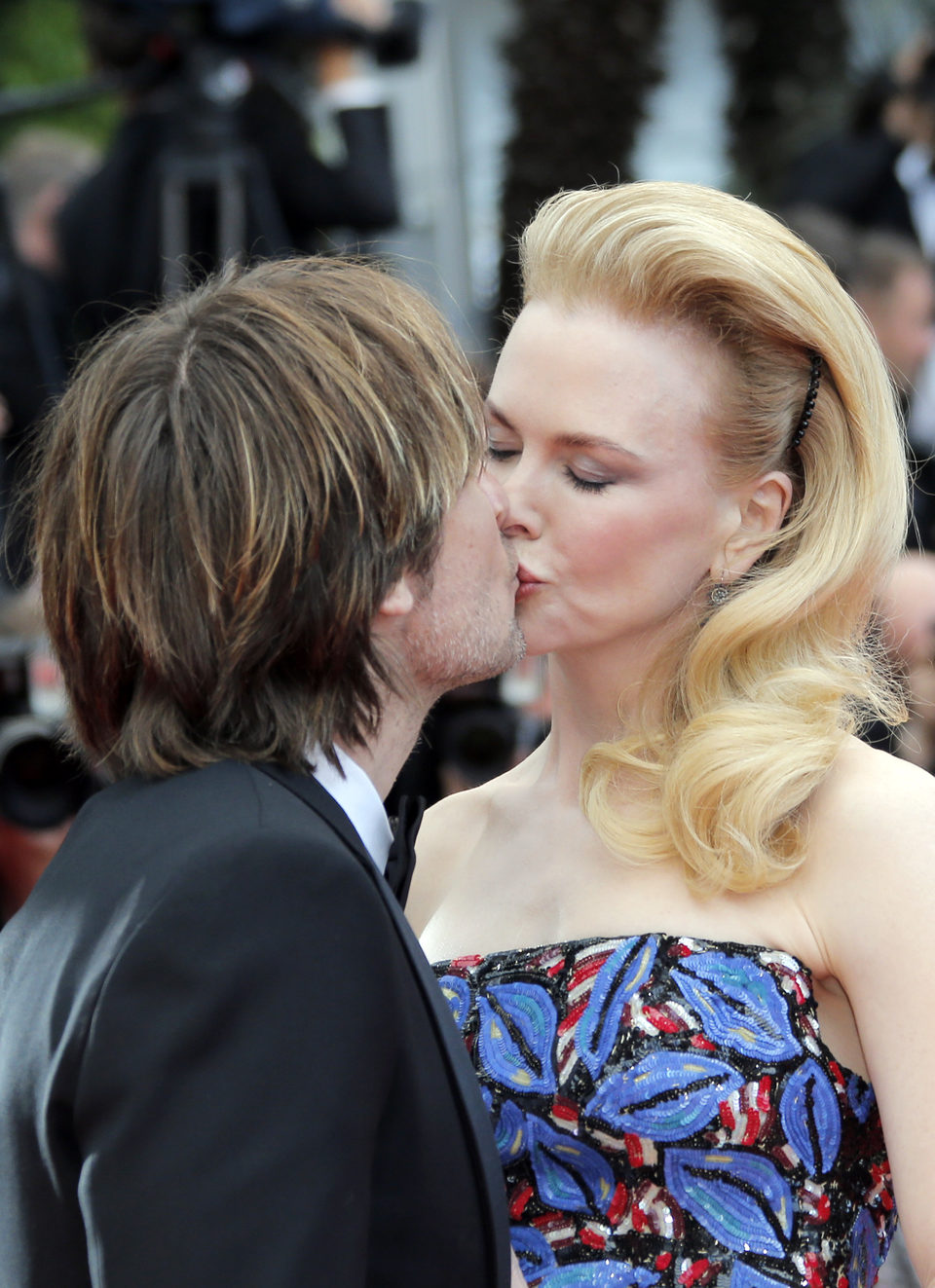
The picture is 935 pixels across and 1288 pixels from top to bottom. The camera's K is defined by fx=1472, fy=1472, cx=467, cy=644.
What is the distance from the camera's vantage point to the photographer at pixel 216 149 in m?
4.07

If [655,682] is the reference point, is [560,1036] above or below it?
below

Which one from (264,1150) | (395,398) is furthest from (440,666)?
(264,1150)

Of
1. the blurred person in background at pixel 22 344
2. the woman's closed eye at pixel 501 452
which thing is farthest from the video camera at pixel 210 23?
the woman's closed eye at pixel 501 452

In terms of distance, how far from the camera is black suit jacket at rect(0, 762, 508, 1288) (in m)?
1.20

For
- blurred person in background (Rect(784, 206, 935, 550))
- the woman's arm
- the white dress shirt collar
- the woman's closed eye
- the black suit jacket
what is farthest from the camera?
blurred person in background (Rect(784, 206, 935, 550))

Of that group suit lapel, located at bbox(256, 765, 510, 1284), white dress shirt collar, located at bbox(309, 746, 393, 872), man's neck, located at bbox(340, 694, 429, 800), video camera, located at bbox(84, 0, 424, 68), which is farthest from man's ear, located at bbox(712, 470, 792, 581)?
video camera, located at bbox(84, 0, 424, 68)

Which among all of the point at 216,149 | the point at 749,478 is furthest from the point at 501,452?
the point at 216,149

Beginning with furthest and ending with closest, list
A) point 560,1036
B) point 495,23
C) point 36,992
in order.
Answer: point 495,23 → point 560,1036 → point 36,992

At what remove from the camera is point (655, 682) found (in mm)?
2125

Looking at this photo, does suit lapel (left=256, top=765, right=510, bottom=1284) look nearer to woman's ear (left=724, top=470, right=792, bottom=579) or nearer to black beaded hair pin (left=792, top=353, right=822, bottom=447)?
woman's ear (left=724, top=470, right=792, bottom=579)

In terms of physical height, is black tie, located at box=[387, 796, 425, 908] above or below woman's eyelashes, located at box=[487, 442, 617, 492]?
below

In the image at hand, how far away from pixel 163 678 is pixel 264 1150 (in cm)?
47

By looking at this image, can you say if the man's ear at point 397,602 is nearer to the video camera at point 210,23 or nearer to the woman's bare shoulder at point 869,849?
the woman's bare shoulder at point 869,849

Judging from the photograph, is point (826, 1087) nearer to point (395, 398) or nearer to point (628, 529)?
point (628, 529)
